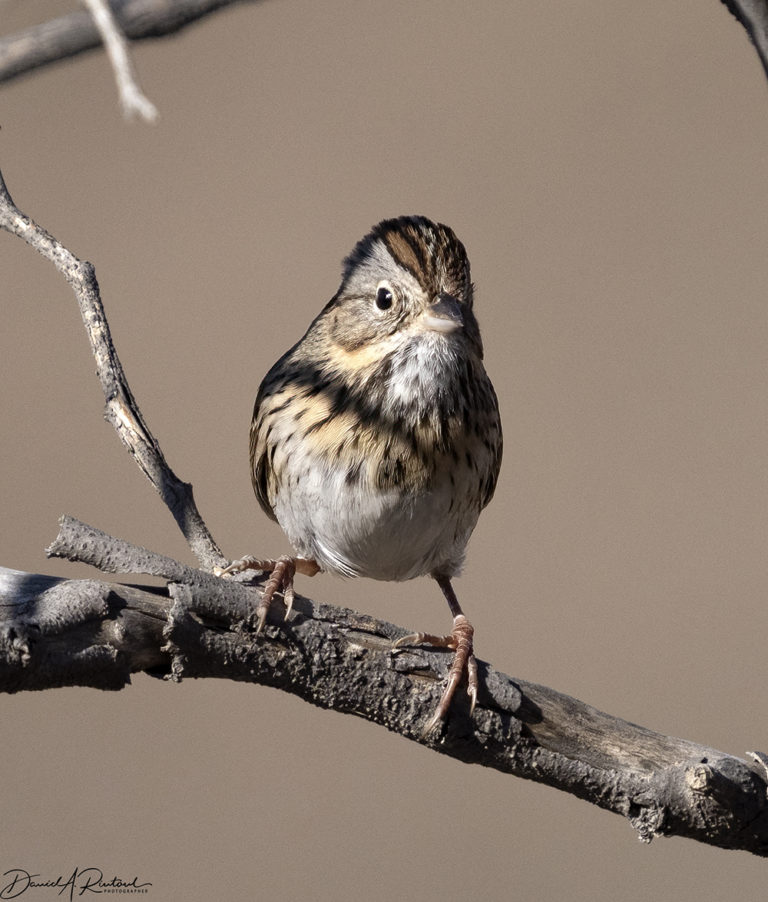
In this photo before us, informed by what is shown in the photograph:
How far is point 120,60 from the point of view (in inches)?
45.4

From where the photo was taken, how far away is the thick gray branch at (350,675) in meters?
1.91

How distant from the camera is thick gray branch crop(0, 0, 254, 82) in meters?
1.29

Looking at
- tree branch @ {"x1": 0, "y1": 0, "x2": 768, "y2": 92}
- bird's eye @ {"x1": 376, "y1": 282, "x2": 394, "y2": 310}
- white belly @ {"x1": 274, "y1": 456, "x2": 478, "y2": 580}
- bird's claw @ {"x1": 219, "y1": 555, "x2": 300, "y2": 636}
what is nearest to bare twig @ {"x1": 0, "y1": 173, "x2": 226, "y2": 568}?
bird's claw @ {"x1": 219, "y1": 555, "x2": 300, "y2": 636}

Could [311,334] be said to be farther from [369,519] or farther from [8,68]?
[8,68]

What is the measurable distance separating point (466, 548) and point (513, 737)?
0.93 meters

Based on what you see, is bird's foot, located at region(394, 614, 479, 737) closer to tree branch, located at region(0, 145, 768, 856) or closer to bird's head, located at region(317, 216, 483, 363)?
tree branch, located at region(0, 145, 768, 856)

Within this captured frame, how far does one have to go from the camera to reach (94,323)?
2621 millimetres

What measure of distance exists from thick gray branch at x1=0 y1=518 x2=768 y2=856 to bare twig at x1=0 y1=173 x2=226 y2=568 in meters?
0.55

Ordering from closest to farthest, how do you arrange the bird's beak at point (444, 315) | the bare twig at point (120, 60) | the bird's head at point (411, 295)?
1. the bare twig at point (120, 60)
2. the bird's beak at point (444, 315)
3. the bird's head at point (411, 295)

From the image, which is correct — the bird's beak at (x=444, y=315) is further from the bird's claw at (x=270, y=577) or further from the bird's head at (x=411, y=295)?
the bird's claw at (x=270, y=577)

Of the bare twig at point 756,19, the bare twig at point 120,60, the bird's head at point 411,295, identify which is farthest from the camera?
the bird's head at point 411,295

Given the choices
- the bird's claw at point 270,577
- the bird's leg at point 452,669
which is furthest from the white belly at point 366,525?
the bird's leg at point 452,669

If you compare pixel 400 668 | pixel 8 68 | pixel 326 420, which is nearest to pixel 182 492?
pixel 326 420

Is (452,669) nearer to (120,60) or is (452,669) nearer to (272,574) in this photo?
(272,574)
